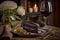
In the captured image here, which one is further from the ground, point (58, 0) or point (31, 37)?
point (58, 0)

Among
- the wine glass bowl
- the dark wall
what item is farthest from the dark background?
the wine glass bowl

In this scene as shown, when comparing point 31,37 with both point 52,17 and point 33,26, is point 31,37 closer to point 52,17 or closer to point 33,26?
point 33,26

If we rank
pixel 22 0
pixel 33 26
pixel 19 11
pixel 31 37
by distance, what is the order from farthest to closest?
pixel 22 0
pixel 19 11
pixel 33 26
pixel 31 37

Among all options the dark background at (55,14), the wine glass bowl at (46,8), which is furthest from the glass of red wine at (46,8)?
the dark background at (55,14)

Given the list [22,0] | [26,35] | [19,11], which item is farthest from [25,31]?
[22,0]

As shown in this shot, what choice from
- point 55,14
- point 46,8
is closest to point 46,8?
point 46,8

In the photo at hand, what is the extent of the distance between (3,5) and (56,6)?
2.67 metres

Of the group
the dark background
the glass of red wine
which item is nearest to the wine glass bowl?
the glass of red wine

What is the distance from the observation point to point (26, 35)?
4.57 feet

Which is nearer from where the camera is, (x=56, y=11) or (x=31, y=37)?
(x=31, y=37)

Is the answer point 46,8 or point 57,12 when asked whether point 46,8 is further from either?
point 57,12

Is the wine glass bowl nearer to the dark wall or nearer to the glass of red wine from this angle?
the glass of red wine

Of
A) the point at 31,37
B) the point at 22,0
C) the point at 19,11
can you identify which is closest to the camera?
the point at 31,37

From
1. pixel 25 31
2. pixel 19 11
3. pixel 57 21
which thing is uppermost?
pixel 19 11
